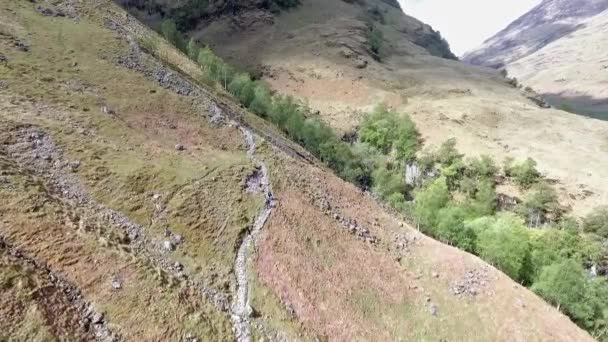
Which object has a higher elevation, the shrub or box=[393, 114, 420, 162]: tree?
box=[393, 114, 420, 162]: tree

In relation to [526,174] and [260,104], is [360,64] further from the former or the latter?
[526,174]

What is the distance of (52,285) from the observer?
25.9 meters

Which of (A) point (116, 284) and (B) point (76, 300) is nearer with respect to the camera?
(B) point (76, 300)

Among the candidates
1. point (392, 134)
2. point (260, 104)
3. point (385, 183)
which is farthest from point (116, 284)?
point (392, 134)

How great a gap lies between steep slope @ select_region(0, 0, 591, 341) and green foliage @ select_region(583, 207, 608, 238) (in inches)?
1799

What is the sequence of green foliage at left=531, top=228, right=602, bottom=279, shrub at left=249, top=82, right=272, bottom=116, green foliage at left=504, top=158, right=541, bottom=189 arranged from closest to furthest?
green foliage at left=531, top=228, right=602, bottom=279 → shrub at left=249, top=82, right=272, bottom=116 → green foliage at left=504, top=158, right=541, bottom=189

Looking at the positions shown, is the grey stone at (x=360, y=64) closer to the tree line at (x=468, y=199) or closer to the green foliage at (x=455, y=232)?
the tree line at (x=468, y=199)

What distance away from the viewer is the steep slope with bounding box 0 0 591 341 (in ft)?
90.8

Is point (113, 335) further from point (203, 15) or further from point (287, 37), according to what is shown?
point (203, 15)

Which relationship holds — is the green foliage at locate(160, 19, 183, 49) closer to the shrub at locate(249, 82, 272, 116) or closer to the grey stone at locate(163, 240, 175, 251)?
the shrub at locate(249, 82, 272, 116)

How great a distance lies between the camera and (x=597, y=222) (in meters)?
85.8

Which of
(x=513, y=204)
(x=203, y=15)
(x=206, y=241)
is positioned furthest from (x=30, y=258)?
(x=203, y=15)

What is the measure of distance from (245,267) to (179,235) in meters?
5.80

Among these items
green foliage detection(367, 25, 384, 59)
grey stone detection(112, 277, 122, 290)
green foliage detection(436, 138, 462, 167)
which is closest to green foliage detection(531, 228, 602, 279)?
green foliage detection(436, 138, 462, 167)
